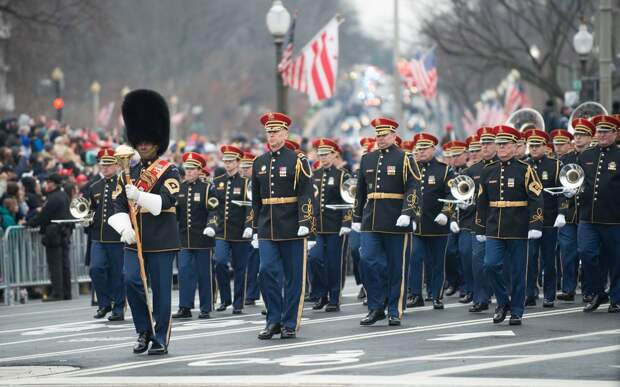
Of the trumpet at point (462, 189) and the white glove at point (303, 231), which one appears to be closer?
the white glove at point (303, 231)

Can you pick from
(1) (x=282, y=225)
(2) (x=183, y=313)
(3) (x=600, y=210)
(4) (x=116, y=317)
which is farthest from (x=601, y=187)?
(4) (x=116, y=317)

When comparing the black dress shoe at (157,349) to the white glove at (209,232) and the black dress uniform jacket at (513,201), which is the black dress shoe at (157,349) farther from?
the white glove at (209,232)

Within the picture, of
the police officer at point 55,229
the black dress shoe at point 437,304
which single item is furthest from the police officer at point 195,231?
the police officer at point 55,229

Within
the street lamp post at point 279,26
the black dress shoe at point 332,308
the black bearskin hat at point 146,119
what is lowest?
the black dress shoe at point 332,308

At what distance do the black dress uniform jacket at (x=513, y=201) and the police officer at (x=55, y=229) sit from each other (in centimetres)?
833

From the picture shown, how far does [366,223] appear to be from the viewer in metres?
17.8

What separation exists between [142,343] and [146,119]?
7.28 ft

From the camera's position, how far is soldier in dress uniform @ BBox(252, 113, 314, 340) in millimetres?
16422

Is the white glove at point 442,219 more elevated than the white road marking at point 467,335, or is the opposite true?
the white glove at point 442,219

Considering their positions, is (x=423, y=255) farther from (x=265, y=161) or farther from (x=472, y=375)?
(x=472, y=375)

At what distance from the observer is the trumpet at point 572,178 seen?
18562 millimetres

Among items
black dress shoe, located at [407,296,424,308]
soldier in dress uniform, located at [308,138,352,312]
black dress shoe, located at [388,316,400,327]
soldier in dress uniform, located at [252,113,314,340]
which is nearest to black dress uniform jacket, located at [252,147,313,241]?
soldier in dress uniform, located at [252,113,314,340]

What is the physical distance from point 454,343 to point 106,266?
6.82 metres

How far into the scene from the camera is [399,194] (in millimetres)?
17797
